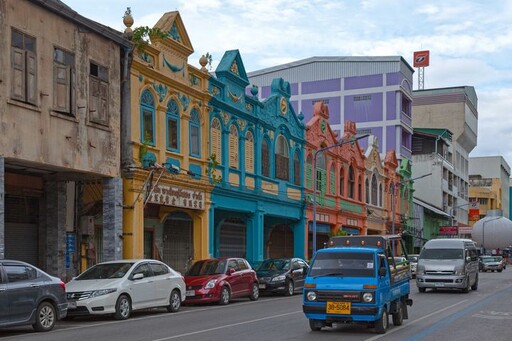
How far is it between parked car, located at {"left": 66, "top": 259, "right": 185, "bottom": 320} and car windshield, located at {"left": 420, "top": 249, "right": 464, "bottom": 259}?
1271 centimetres

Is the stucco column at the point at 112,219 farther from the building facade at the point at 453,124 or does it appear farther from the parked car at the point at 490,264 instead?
the building facade at the point at 453,124

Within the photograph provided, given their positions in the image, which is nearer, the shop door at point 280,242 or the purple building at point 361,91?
the shop door at point 280,242

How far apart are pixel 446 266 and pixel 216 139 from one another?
10668 millimetres

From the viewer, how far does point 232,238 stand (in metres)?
37.4

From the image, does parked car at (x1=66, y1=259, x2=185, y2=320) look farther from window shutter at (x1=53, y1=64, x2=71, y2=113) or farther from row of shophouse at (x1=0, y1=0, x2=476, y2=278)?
window shutter at (x1=53, y1=64, x2=71, y2=113)

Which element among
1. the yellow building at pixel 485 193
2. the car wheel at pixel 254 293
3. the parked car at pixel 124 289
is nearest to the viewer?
the parked car at pixel 124 289

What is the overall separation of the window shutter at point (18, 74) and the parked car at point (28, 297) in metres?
6.10

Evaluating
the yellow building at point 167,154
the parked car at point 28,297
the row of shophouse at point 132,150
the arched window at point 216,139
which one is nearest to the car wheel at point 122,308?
the parked car at point 28,297

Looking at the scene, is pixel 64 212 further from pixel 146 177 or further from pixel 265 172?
pixel 265 172

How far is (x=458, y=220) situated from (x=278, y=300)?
6936 centimetres

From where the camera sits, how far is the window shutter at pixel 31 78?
2155 cm

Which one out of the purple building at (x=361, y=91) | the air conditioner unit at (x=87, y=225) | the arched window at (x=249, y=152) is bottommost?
the air conditioner unit at (x=87, y=225)

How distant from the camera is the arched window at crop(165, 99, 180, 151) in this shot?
1158 inches

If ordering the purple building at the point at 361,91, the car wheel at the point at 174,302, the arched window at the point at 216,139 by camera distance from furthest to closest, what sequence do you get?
the purple building at the point at 361,91, the arched window at the point at 216,139, the car wheel at the point at 174,302
